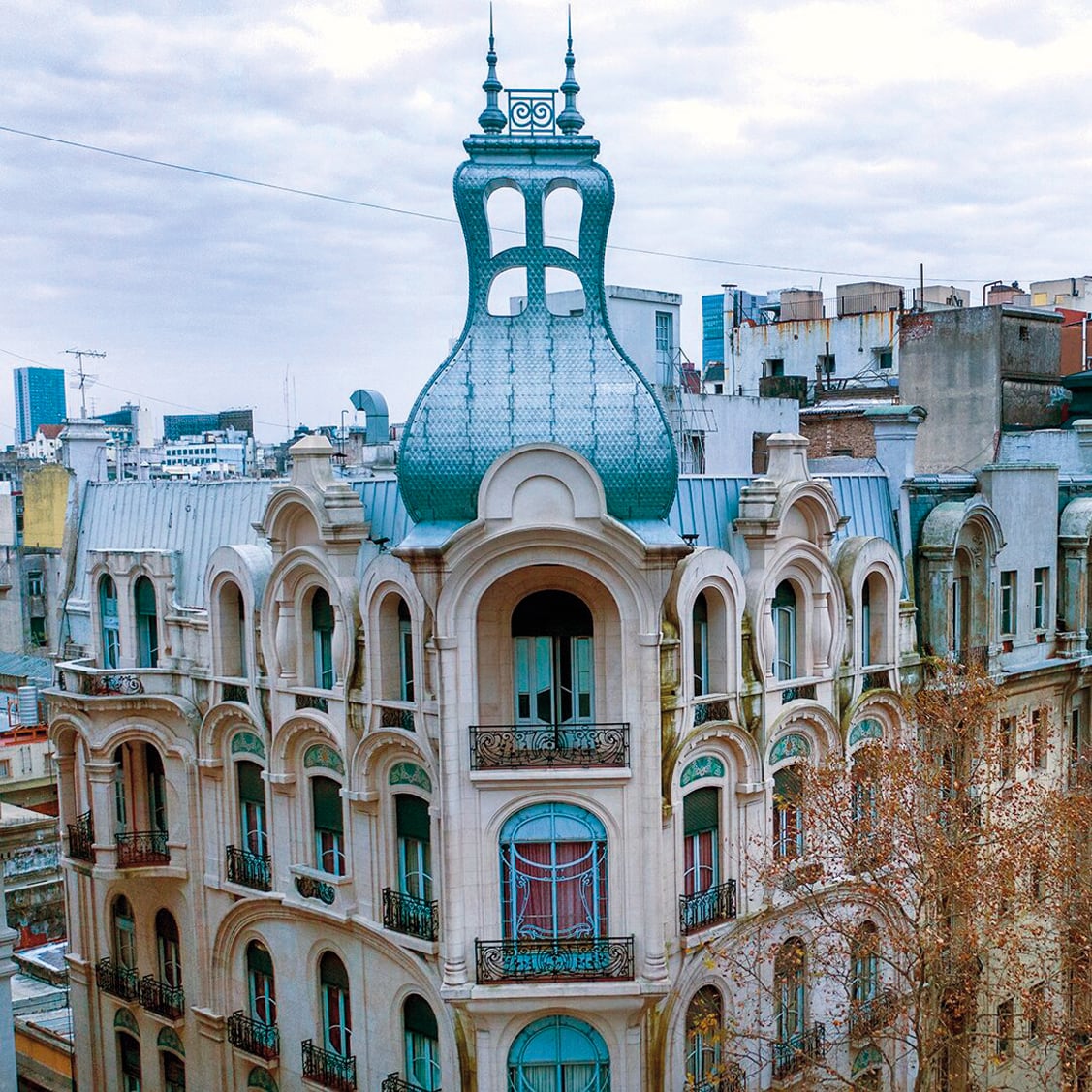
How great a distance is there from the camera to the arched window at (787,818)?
29.1 meters

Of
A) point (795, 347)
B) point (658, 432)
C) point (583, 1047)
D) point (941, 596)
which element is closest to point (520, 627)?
point (658, 432)

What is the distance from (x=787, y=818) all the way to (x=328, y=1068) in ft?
39.6

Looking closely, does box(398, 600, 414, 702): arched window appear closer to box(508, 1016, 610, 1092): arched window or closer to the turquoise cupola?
the turquoise cupola

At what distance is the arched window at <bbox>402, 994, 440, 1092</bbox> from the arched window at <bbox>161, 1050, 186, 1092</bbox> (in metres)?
8.84

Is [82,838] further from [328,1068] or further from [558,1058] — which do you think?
[558,1058]

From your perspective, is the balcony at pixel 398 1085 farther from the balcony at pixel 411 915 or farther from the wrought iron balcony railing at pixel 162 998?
the wrought iron balcony railing at pixel 162 998

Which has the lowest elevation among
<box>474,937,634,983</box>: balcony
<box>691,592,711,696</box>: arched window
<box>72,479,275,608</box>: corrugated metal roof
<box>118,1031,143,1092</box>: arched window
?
<box>118,1031,143,1092</box>: arched window

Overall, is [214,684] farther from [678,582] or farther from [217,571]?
[678,582]

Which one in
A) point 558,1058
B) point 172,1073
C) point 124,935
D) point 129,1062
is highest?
point 558,1058

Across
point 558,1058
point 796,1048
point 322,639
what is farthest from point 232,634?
point 796,1048

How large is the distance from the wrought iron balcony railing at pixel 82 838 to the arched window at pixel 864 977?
18.9 metres

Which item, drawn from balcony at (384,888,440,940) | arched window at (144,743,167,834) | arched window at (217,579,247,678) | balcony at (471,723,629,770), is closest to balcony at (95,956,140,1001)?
→ arched window at (144,743,167,834)

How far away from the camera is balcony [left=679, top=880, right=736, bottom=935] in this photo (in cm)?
2673

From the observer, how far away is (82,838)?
110 feet
